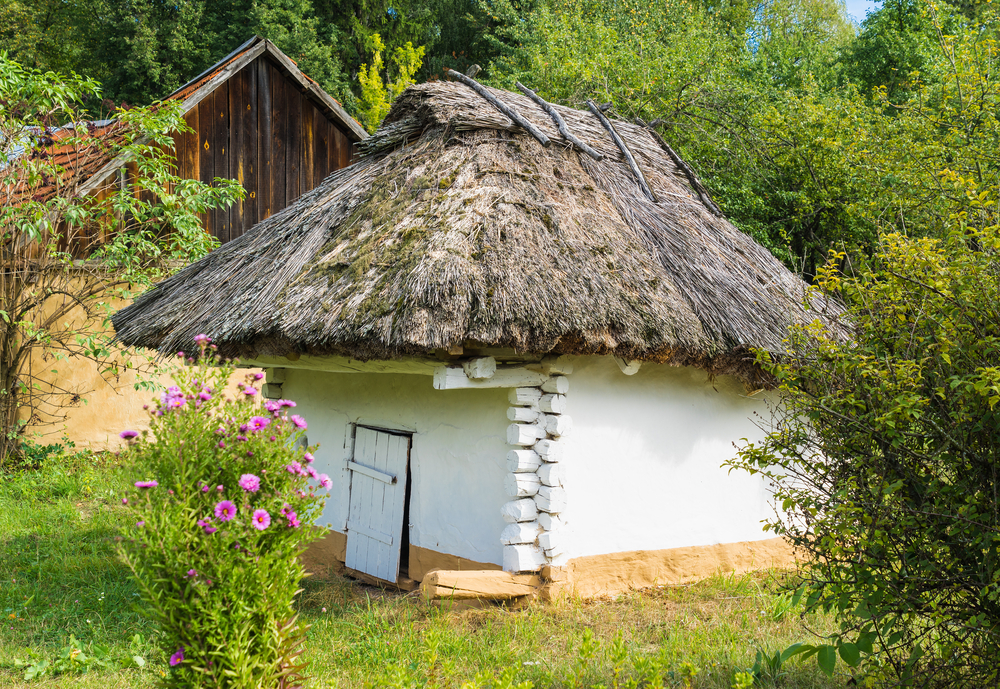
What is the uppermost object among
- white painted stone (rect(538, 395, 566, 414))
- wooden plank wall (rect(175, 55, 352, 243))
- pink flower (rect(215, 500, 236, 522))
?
wooden plank wall (rect(175, 55, 352, 243))

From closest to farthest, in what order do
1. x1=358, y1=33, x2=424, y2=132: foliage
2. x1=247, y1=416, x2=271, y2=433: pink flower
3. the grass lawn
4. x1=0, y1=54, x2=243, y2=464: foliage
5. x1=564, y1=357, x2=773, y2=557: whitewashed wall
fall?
x1=247, y1=416, x2=271, y2=433: pink flower, the grass lawn, x1=564, y1=357, x2=773, y2=557: whitewashed wall, x1=0, y1=54, x2=243, y2=464: foliage, x1=358, y1=33, x2=424, y2=132: foliage

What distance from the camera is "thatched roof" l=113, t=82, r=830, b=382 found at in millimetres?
4629

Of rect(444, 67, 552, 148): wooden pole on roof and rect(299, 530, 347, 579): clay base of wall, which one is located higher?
rect(444, 67, 552, 148): wooden pole on roof

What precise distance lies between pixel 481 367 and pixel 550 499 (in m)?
0.97

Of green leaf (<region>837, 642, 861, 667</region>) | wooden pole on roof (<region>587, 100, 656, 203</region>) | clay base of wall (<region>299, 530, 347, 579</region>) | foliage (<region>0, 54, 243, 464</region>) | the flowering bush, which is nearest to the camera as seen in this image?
the flowering bush

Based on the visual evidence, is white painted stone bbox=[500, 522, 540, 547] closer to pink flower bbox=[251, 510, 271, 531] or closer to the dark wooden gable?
pink flower bbox=[251, 510, 271, 531]

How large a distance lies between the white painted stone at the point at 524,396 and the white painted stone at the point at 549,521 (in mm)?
733

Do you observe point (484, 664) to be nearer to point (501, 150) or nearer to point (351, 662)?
point (351, 662)

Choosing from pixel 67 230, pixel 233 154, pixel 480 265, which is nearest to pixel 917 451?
pixel 480 265

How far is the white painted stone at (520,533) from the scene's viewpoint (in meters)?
4.86

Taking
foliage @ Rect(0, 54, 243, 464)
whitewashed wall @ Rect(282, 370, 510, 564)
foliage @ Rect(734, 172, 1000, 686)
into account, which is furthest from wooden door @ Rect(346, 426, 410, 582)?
foliage @ Rect(0, 54, 243, 464)

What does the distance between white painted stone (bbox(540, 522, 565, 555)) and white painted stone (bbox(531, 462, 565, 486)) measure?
0.32m

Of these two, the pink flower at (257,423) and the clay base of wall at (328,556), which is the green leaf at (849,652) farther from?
the clay base of wall at (328,556)

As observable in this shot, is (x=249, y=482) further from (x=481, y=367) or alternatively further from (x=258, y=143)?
(x=258, y=143)
